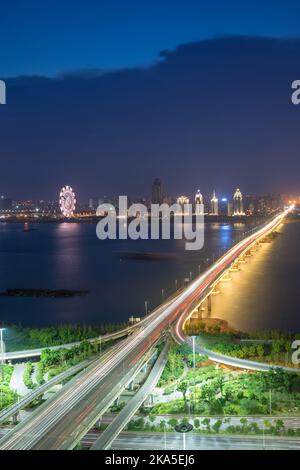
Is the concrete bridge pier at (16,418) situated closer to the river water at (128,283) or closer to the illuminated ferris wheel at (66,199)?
the river water at (128,283)

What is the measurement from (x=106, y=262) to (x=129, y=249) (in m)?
3.29

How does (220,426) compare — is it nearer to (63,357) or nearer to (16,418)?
(16,418)

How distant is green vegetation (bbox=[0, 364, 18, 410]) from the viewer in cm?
311

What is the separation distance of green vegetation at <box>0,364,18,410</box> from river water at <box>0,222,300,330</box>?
291cm

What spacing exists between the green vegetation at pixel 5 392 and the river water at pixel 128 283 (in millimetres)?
2913

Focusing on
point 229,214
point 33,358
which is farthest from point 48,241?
point 229,214

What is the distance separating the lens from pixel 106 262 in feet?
39.6

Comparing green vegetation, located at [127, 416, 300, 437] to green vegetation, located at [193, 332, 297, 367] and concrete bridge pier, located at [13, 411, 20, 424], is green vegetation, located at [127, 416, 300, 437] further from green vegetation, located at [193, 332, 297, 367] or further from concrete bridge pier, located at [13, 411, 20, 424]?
green vegetation, located at [193, 332, 297, 367]

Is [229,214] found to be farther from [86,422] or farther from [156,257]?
[86,422]

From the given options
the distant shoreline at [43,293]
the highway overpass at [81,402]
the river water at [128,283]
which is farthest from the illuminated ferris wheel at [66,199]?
the highway overpass at [81,402]

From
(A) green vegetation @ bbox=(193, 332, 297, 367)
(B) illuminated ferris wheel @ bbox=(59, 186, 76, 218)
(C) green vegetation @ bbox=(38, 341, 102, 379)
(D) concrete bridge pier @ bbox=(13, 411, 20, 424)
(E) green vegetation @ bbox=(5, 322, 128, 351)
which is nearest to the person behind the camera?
(D) concrete bridge pier @ bbox=(13, 411, 20, 424)

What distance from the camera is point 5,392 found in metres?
3.20

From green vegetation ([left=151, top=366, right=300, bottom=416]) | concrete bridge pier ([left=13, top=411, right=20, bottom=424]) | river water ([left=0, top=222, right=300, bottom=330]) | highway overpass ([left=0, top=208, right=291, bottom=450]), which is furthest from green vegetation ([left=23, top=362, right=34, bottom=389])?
river water ([left=0, top=222, right=300, bottom=330])

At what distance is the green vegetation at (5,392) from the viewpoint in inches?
122
